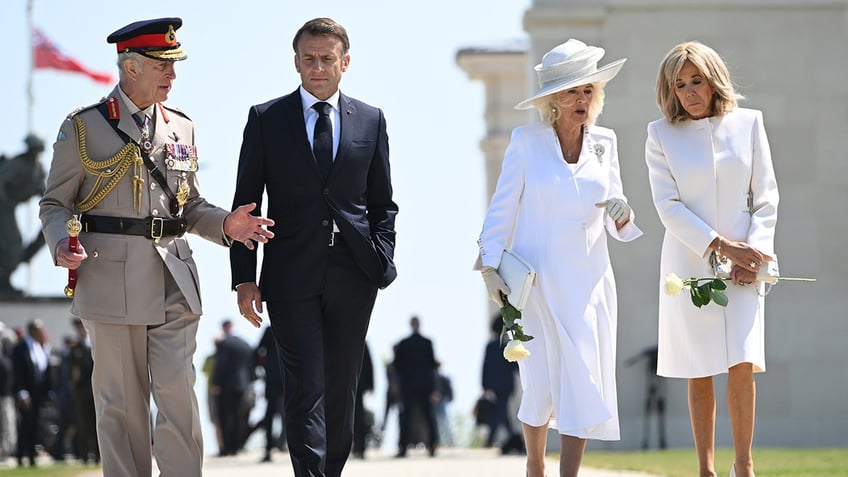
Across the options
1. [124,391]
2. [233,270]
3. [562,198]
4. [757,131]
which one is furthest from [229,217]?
[757,131]

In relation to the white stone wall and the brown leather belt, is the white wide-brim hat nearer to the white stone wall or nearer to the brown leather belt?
the brown leather belt

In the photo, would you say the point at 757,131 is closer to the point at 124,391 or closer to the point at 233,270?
the point at 233,270

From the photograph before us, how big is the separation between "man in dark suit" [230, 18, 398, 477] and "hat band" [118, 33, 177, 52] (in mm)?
632

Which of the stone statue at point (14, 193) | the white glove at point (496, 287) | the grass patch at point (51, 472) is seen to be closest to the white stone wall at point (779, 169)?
the grass patch at point (51, 472)

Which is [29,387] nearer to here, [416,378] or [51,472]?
[51,472]

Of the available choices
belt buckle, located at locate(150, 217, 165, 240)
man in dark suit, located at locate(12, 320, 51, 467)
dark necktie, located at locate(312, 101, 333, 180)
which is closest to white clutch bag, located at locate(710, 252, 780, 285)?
dark necktie, located at locate(312, 101, 333, 180)

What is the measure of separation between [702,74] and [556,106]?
2.59 ft

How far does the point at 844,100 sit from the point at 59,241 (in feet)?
46.8

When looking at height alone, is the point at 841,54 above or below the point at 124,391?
above

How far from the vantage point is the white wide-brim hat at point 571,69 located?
902cm

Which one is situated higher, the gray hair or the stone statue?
the gray hair

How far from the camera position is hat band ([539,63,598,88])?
29.7 feet

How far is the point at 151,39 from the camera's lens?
8461 mm

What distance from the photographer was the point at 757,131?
9328 millimetres
